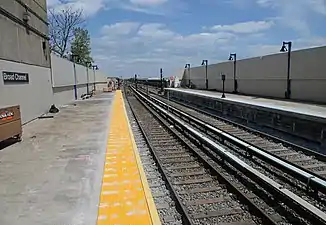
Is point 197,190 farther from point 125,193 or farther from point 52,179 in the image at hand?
point 52,179

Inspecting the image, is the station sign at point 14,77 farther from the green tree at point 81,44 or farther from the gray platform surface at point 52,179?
the green tree at point 81,44

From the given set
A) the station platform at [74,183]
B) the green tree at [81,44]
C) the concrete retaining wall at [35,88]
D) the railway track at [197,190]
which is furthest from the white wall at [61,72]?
the green tree at [81,44]

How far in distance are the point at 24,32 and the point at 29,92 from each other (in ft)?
9.94

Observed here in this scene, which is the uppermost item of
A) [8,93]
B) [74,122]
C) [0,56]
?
[0,56]

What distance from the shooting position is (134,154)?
30.8 feet

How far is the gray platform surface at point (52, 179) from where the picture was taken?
5184 mm

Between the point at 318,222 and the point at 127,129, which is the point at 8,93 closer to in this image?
the point at 127,129

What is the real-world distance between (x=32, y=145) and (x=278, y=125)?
9.67 meters

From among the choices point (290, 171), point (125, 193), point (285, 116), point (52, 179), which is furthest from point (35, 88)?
point (290, 171)

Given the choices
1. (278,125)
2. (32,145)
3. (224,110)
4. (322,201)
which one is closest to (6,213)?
(322,201)

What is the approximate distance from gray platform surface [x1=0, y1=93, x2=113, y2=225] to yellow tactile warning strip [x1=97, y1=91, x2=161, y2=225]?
0.18 metres

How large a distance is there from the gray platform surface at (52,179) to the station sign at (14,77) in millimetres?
2864

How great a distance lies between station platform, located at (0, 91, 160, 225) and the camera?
5129 millimetres

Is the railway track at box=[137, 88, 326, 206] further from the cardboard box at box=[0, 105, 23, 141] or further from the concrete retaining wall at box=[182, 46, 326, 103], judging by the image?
Result: the concrete retaining wall at box=[182, 46, 326, 103]
